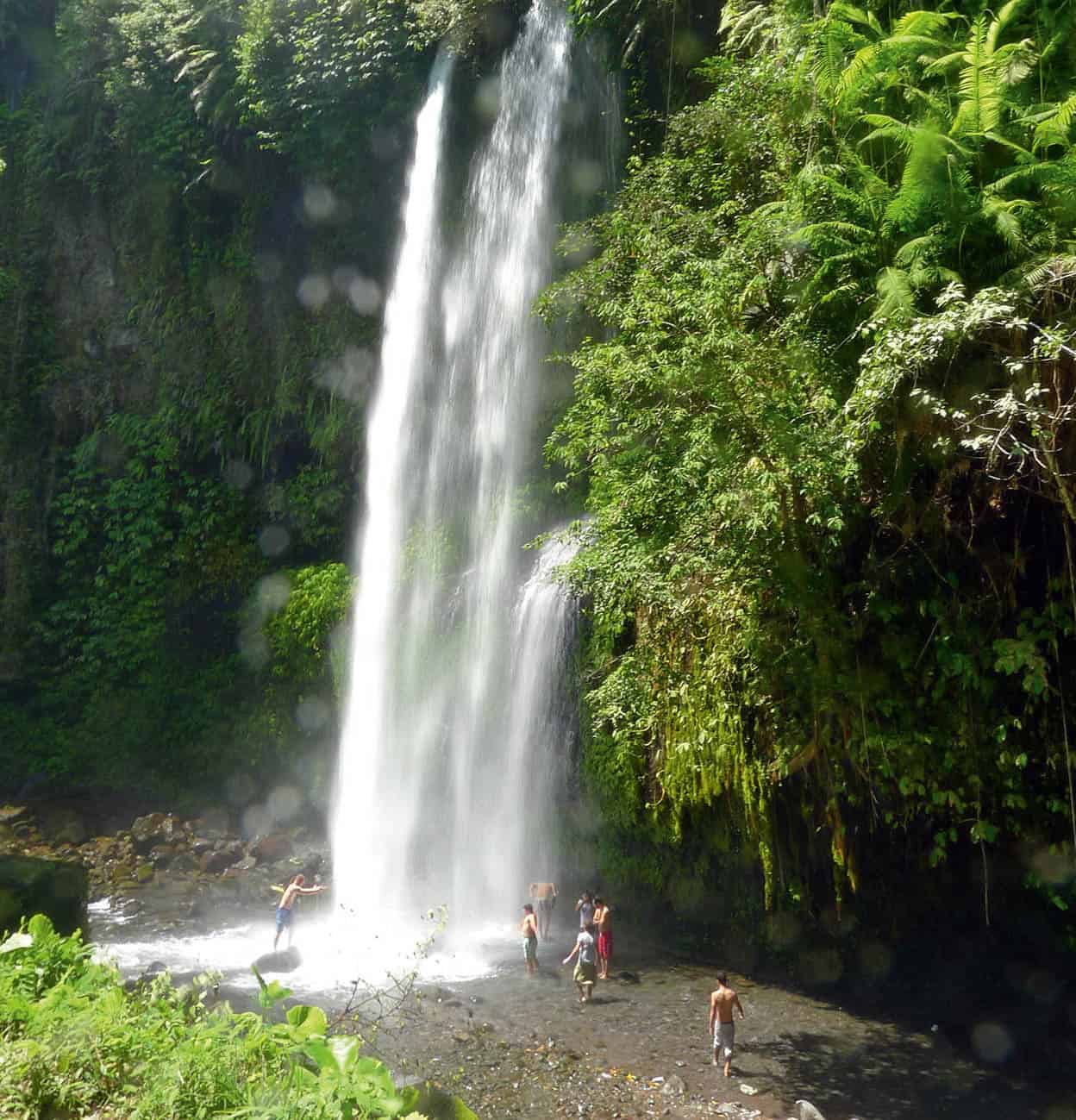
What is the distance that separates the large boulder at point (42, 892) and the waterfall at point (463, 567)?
5688mm

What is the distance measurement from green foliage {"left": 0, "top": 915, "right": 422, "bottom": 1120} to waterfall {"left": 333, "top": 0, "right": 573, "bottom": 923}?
912 cm

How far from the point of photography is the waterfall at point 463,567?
1291cm

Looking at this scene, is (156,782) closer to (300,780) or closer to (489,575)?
(300,780)

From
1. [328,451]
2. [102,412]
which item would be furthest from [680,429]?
[102,412]

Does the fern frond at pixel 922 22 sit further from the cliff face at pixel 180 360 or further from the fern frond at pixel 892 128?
the cliff face at pixel 180 360

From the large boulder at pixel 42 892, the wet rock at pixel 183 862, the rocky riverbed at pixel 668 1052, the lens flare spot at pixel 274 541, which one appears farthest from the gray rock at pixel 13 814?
the large boulder at pixel 42 892

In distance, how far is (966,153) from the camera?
231 inches

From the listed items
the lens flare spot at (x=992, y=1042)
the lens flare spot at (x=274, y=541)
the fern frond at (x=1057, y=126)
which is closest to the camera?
the fern frond at (x=1057, y=126)

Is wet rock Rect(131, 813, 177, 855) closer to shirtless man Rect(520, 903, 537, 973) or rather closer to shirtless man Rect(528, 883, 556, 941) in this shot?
shirtless man Rect(528, 883, 556, 941)

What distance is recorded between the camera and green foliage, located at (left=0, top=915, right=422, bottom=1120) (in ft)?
9.38

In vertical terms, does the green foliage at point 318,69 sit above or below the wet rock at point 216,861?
above

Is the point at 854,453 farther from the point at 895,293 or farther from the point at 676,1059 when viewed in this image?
the point at 676,1059

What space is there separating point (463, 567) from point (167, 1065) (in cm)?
1226

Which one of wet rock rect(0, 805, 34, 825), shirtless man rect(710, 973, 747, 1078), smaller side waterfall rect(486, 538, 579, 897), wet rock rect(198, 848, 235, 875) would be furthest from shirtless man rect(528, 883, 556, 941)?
wet rock rect(0, 805, 34, 825)
